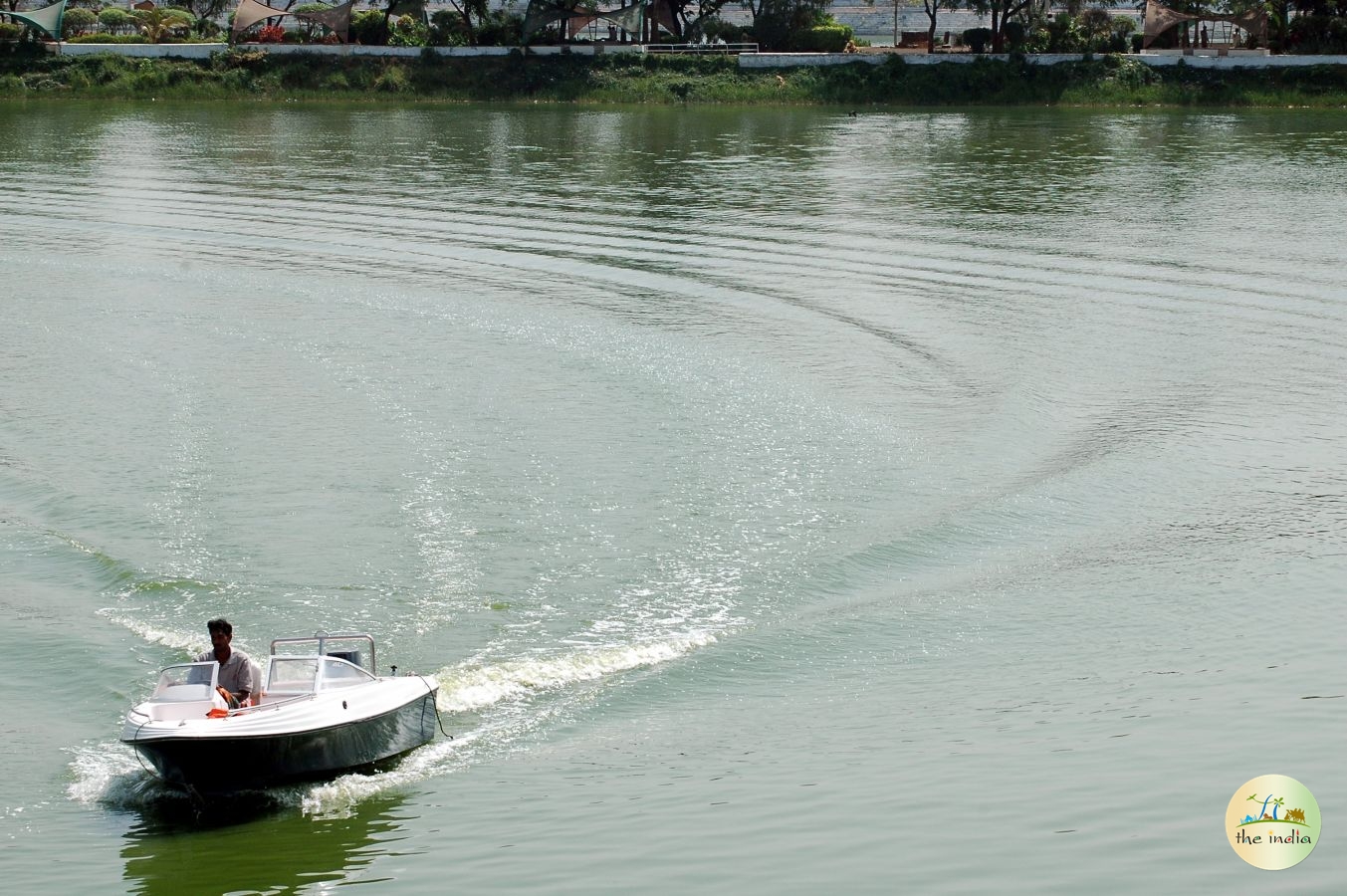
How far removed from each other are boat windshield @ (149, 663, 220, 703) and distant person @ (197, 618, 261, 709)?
0.12m

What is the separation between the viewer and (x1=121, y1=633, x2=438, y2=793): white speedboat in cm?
1533

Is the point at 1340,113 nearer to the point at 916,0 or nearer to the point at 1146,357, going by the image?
the point at 916,0

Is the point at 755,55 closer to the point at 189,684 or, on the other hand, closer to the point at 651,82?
the point at 651,82

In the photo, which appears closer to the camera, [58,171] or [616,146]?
[58,171]

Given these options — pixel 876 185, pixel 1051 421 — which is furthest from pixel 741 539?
pixel 876 185

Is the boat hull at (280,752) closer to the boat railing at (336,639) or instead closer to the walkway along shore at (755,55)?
the boat railing at (336,639)

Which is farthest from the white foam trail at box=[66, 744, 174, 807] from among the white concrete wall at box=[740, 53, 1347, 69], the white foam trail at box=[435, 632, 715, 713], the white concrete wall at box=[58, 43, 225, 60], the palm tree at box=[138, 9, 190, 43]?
the palm tree at box=[138, 9, 190, 43]

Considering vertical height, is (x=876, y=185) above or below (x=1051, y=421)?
above

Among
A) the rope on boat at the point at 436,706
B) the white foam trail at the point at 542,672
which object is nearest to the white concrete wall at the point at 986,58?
the white foam trail at the point at 542,672

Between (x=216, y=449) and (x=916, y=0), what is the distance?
332 feet

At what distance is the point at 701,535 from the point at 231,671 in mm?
9113

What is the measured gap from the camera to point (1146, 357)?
33594 mm

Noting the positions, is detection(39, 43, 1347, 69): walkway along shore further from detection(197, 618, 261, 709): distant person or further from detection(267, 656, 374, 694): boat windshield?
detection(197, 618, 261, 709): distant person

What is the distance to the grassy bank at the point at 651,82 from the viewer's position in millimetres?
94875
